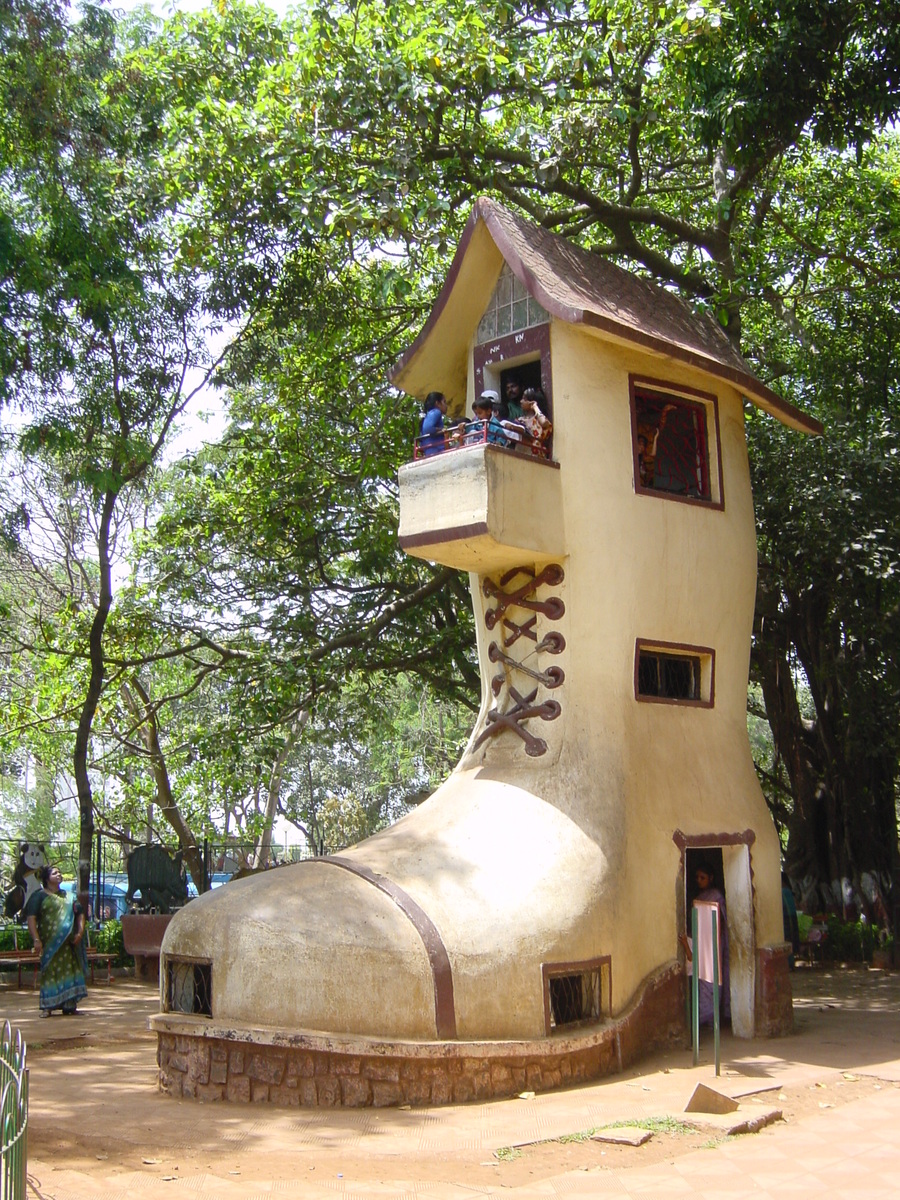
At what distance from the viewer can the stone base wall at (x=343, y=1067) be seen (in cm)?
900

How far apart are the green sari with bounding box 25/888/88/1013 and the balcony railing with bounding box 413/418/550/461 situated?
6706 millimetres

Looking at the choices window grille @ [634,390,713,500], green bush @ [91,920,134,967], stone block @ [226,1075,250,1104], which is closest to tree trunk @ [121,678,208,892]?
green bush @ [91,920,134,967]

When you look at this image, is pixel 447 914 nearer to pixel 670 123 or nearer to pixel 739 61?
pixel 739 61

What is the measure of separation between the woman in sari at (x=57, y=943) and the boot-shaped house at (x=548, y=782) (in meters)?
4.50

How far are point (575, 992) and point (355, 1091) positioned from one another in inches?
82.8

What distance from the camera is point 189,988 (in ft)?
32.0

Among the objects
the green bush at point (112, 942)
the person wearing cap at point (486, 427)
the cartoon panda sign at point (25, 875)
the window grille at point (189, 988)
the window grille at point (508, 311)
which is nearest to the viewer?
the window grille at point (189, 988)

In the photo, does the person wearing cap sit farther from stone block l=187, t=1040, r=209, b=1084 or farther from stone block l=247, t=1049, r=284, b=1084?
stone block l=187, t=1040, r=209, b=1084

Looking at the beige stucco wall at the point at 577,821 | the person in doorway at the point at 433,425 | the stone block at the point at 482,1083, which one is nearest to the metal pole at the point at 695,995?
the beige stucco wall at the point at 577,821

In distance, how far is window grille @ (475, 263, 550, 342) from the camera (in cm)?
1217

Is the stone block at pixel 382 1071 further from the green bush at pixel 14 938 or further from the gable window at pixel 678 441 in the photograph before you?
the green bush at pixel 14 938

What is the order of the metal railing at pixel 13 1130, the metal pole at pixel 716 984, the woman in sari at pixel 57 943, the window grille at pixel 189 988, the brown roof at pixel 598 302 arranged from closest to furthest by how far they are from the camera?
the metal railing at pixel 13 1130
the metal pole at pixel 716 984
the window grille at pixel 189 988
the brown roof at pixel 598 302
the woman in sari at pixel 57 943

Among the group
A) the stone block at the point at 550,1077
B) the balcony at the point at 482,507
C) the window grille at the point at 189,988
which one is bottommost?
the stone block at the point at 550,1077

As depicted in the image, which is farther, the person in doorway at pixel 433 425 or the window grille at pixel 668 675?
the window grille at pixel 668 675
